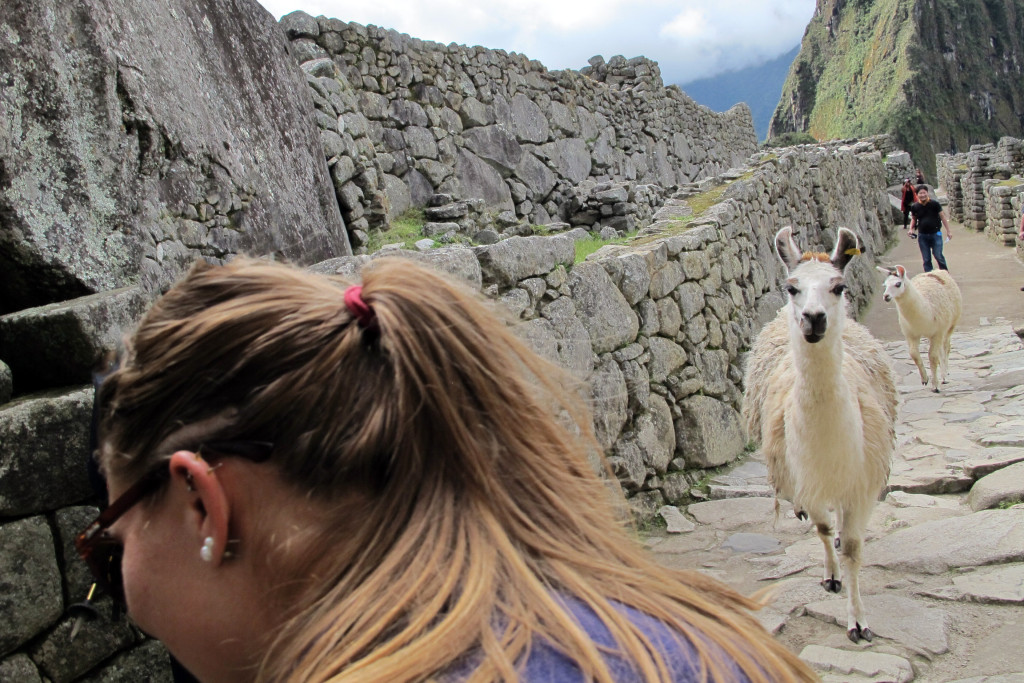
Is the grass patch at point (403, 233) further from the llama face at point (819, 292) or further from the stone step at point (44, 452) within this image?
the stone step at point (44, 452)

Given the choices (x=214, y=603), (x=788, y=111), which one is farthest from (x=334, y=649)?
(x=788, y=111)

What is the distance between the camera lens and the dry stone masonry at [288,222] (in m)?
1.92

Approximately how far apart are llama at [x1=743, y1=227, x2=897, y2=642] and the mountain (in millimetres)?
63539

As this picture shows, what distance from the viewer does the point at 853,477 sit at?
11.4 feet

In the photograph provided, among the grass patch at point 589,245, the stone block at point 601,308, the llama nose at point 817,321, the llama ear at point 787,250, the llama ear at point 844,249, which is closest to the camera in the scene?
the llama nose at point 817,321

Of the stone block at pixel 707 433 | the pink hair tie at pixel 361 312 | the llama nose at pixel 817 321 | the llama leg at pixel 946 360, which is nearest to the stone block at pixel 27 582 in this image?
the pink hair tie at pixel 361 312

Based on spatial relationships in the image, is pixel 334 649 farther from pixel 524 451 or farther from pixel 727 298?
pixel 727 298

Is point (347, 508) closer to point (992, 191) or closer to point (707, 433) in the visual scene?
point (707, 433)

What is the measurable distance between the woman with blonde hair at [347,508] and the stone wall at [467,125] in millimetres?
4601

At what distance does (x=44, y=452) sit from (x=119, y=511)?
3.63 ft

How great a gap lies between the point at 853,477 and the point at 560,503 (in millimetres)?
A: 2926

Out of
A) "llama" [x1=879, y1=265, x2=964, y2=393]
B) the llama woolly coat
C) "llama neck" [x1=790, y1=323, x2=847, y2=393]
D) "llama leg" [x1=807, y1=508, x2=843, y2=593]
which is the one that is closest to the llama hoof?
"llama leg" [x1=807, y1=508, x2=843, y2=593]

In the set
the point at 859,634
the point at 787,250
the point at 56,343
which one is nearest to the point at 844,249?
the point at 787,250

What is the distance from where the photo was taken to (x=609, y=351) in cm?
489
